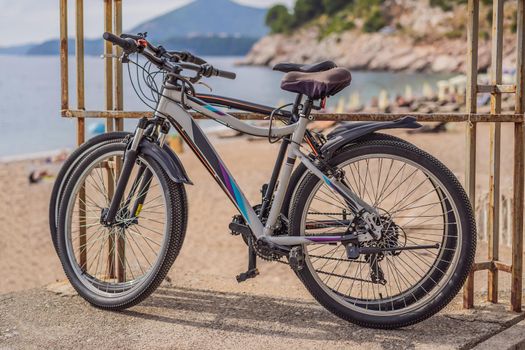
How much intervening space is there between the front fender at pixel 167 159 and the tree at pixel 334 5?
148959 millimetres

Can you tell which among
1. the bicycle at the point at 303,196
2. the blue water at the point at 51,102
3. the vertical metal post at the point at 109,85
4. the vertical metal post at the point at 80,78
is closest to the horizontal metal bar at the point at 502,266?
the bicycle at the point at 303,196

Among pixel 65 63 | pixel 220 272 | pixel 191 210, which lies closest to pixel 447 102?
pixel 191 210

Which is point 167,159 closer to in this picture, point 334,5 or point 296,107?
point 296,107

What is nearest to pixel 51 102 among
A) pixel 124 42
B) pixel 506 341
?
pixel 124 42

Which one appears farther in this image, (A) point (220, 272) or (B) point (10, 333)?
(A) point (220, 272)

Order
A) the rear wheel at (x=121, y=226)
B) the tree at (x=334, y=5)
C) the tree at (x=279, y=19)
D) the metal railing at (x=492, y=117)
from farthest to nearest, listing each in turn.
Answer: the tree at (x=279, y=19)
the tree at (x=334, y=5)
the metal railing at (x=492, y=117)
the rear wheel at (x=121, y=226)

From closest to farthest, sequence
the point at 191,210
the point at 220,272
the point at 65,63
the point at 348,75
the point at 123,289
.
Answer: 1. the point at 348,75
2. the point at 123,289
3. the point at 65,63
4. the point at 220,272
5. the point at 191,210

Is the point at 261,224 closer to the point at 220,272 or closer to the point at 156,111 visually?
the point at 156,111

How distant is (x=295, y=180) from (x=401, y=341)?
2.93 feet

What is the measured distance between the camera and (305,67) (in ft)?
12.0

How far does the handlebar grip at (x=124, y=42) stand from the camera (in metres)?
3.71

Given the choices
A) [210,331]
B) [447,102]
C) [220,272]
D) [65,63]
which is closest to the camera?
[210,331]

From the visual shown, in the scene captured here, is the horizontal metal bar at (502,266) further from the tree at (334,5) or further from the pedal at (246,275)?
the tree at (334,5)

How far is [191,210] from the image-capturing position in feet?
40.8
